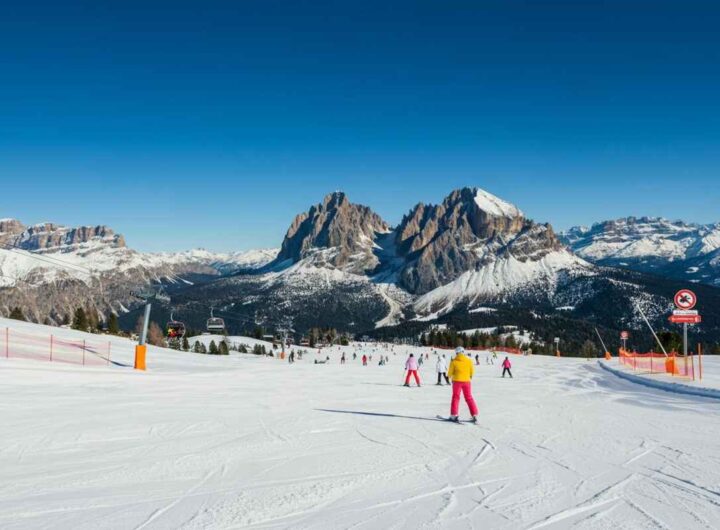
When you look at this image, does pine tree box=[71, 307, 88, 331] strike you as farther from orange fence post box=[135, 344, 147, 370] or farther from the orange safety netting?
the orange safety netting

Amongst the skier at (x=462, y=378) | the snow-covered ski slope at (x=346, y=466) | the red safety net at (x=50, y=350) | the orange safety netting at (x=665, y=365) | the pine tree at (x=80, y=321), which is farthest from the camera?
the pine tree at (x=80, y=321)

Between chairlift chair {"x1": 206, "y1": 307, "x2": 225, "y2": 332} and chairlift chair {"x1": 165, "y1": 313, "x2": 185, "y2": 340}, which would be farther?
chairlift chair {"x1": 206, "y1": 307, "x2": 225, "y2": 332}

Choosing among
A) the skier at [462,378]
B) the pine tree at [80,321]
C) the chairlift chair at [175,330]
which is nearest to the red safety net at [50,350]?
the chairlift chair at [175,330]

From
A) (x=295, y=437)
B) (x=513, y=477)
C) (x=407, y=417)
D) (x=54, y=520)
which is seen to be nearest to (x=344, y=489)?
(x=513, y=477)

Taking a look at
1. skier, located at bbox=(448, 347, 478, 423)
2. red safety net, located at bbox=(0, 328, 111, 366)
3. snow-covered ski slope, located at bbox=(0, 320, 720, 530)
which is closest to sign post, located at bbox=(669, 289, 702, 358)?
snow-covered ski slope, located at bbox=(0, 320, 720, 530)

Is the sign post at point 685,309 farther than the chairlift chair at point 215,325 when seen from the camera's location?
No

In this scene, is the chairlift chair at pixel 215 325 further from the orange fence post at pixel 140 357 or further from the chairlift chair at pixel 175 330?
the orange fence post at pixel 140 357

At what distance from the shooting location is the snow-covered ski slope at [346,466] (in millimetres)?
6504

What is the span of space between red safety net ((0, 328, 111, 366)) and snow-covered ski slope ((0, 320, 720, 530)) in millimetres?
17101

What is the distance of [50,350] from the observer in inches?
1352

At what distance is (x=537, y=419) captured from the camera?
49.3 feet

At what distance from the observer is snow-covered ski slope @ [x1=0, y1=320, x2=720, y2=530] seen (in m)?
6.50

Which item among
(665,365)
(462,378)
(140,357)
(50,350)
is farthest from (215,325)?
(462,378)

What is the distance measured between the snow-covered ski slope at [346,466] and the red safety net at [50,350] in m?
17.1
